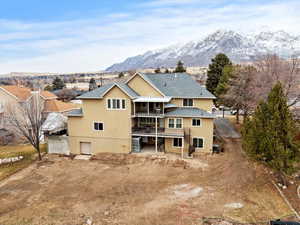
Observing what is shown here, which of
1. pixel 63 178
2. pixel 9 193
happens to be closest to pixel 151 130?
pixel 63 178

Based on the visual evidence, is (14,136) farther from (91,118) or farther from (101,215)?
(101,215)

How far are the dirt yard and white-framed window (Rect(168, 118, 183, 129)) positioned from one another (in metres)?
3.57

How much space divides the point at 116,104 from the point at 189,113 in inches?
331

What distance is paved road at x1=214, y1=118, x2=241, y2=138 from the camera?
3036 centimetres

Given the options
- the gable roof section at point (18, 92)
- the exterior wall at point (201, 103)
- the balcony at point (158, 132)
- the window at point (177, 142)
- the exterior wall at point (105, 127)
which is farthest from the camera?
the gable roof section at point (18, 92)

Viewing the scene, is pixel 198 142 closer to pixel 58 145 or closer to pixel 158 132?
pixel 158 132

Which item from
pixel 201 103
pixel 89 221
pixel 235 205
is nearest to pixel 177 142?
pixel 201 103

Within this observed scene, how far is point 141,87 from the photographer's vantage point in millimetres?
25891

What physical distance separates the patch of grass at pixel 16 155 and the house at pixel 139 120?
477 centimetres

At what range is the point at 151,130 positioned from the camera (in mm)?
24797

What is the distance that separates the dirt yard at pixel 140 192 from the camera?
1315 centimetres

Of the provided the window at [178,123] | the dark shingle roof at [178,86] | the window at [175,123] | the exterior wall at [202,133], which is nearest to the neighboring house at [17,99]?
the dark shingle roof at [178,86]

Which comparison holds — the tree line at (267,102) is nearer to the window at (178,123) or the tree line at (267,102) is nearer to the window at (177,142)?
the window at (178,123)

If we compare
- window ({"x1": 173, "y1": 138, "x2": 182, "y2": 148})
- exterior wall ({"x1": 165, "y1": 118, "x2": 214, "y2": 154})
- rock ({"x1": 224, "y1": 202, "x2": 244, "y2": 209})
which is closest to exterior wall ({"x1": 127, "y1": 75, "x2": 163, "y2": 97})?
exterior wall ({"x1": 165, "y1": 118, "x2": 214, "y2": 154})
